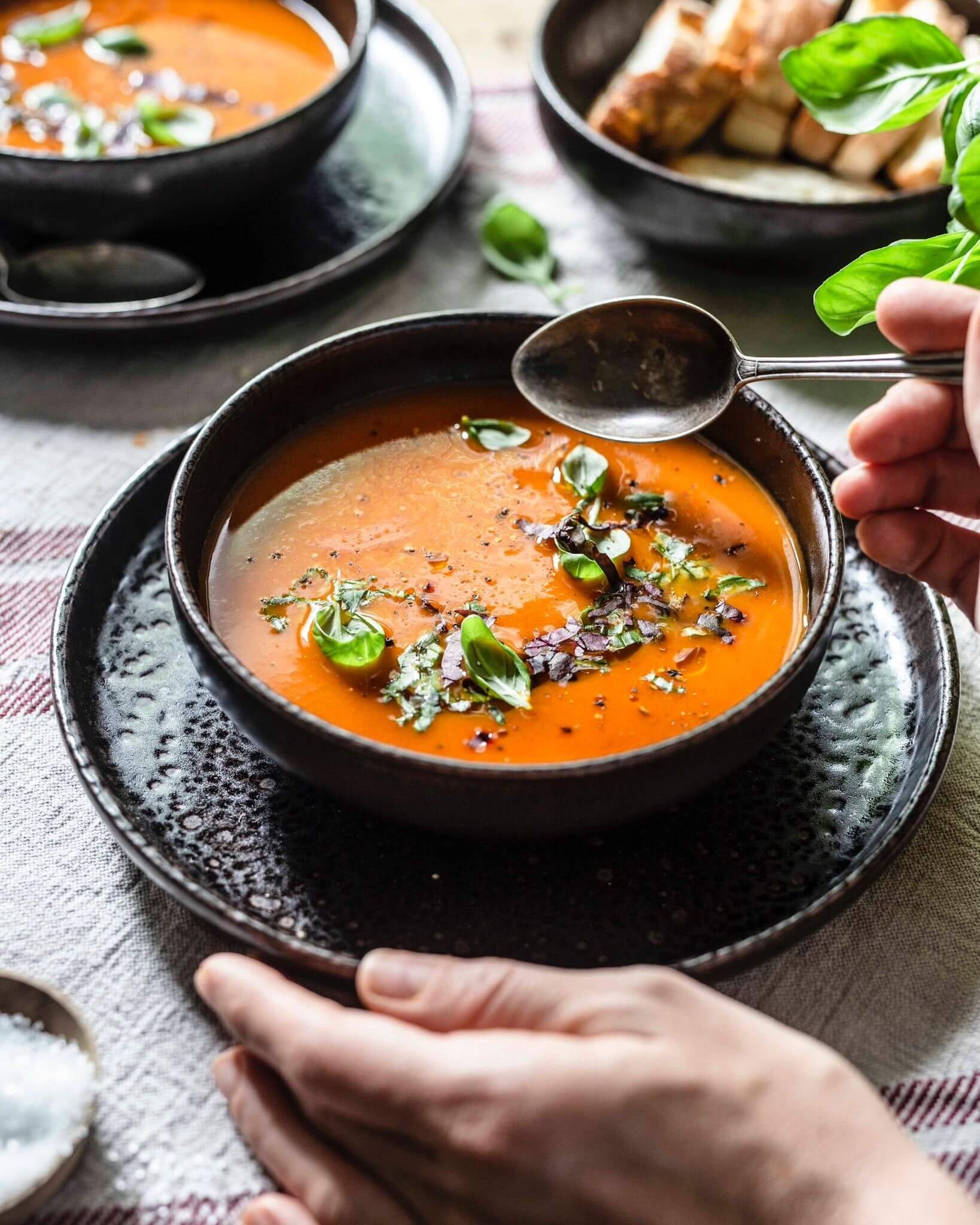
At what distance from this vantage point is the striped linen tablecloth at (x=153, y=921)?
132 centimetres

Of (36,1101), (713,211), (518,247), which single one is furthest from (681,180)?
(36,1101)

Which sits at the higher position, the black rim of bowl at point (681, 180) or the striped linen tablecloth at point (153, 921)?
the black rim of bowl at point (681, 180)

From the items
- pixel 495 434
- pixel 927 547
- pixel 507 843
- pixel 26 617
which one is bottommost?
pixel 26 617

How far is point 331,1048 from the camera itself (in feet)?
3.75

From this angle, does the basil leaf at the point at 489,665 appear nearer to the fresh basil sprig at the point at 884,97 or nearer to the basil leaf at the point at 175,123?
the fresh basil sprig at the point at 884,97

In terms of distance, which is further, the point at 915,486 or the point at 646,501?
the point at 646,501

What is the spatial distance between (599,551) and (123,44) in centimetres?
179

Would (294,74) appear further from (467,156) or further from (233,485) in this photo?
(233,485)

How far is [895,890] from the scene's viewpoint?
1549 mm

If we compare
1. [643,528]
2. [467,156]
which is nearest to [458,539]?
[643,528]

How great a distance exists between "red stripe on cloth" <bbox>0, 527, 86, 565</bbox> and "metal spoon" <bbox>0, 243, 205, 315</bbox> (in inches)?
19.9

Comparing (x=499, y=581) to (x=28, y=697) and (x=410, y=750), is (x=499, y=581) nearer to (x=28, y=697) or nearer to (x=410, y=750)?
(x=410, y=750)

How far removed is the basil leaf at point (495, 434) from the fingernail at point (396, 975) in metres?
0.84

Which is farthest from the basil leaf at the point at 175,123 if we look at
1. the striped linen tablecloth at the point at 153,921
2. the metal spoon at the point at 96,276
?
the striped linen tablecloth at the point at 153,921
